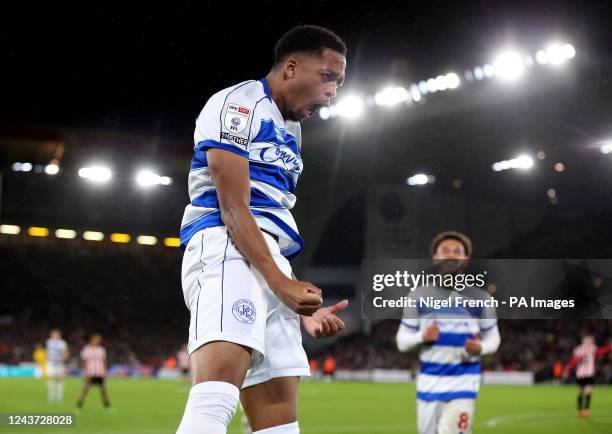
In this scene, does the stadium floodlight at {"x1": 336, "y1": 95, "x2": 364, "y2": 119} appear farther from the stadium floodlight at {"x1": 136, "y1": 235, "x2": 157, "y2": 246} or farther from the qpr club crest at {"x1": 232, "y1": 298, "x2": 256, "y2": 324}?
the qpr club crest at {"x1": 232, "y1": 298, "x2": 256, "y2": 324}

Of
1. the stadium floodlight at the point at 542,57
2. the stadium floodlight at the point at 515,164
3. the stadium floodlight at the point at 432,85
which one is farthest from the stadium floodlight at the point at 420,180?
the stadium floodlight at the point at 542,57

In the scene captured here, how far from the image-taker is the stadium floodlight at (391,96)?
2611 cm

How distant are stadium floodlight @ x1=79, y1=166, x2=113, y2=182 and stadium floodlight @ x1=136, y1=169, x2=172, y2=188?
124 centimetres

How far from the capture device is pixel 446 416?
6.02m

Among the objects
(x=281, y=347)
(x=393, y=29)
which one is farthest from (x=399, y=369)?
(x=281, y=347)

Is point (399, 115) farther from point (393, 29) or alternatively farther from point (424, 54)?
point (393, 29)

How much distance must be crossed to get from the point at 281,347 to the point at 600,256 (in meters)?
31.9

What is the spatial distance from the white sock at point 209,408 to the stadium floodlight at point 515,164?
87.6ft

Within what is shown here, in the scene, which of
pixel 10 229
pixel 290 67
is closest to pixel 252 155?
pixel 290 67

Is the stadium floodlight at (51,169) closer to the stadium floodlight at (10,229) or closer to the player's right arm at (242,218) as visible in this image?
the stadium floodlight at (10,229)

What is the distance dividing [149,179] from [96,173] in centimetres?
218

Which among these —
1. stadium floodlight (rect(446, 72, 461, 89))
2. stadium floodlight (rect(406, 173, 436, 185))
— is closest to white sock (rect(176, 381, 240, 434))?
stadium floodlight (rect(446, 72, 461, 89))

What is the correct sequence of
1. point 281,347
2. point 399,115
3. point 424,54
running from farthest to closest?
point 399,115
point 424,54
point 281,347

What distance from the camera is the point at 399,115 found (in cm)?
2777
